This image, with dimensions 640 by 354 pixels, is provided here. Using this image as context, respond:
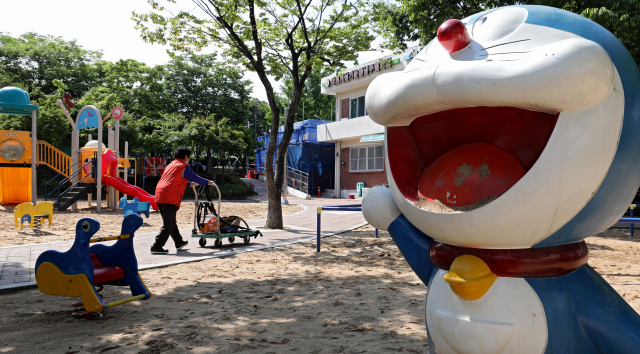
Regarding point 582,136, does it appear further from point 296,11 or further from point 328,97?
point 328,97

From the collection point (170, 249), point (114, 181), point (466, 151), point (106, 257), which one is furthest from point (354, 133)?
point (466, 151)

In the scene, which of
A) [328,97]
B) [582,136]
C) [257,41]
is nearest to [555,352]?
[582,136]

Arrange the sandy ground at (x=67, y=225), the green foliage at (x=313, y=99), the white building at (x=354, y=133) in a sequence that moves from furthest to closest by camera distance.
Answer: the green foliage at (x=313, y=99)
the white building at (x=354, y=133)
the sandy ground at (x=67, y=225)

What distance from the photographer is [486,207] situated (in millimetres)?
1957

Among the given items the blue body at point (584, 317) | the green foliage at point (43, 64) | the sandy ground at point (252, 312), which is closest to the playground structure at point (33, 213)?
the sandy ground at point (252, 312)

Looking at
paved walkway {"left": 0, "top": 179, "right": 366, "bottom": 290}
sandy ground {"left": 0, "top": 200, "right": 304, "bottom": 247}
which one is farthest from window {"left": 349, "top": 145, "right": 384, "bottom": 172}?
paved walkway {"left": 0, "top": 179, "right": 366, "bottom": 290}

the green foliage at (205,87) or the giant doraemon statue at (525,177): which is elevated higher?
the green foliage at (205,87)

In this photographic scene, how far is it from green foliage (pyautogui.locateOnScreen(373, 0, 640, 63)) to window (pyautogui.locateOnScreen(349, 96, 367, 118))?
36.3 ft

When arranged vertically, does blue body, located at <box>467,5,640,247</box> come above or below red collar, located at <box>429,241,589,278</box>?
above

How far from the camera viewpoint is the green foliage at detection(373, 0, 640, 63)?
8289mm

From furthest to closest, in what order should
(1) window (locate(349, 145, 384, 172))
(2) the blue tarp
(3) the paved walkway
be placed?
(2) the blue tarp, (1) window (locate(349, 145, 384, 172)), (3) the paved walkway

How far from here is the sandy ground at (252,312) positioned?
3.32m

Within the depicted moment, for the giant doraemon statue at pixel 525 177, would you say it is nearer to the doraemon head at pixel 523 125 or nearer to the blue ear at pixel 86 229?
the doraemon head at pixel 523 125

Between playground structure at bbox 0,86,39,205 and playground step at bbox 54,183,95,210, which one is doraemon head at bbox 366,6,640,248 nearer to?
playground step at bbox 54,183,95,210
